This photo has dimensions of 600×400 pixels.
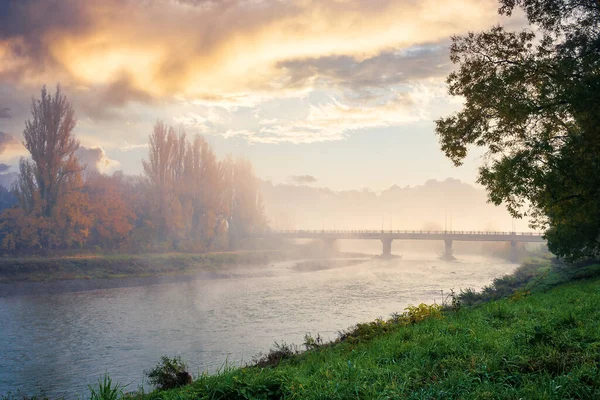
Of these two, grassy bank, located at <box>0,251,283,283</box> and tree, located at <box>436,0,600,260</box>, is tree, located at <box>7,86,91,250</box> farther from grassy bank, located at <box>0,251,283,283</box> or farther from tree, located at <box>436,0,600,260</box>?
tree, located at <box>436,0,600,260</box>

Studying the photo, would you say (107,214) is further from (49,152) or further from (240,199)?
(240,199)

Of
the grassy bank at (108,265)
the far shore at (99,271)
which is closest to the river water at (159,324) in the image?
the far shore at (99,271)

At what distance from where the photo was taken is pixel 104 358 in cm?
1930

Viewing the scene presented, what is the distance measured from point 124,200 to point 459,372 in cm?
6790

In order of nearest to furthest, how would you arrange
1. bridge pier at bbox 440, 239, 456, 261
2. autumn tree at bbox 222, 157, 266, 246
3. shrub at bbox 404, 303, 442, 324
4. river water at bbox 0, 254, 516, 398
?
shrub at bbox 404, 303, 442, 324, river water at bbox 0, 254, 516, 398, autumn tree at bbox 222, 157, 266, 246, bridge pier at bbox 440, 239, 456, 261

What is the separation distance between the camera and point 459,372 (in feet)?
20.3

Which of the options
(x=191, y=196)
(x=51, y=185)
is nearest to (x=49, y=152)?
(x=51, y=185)

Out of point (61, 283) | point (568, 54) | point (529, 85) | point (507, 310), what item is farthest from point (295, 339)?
point (61, 283)

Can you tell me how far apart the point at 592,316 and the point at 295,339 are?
46.4 ft

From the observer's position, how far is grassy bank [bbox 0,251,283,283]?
45569 mm

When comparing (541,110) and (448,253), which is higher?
(541,110)

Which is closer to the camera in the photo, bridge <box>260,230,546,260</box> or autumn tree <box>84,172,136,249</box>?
autumn tree <box>84,172,136,249</box>

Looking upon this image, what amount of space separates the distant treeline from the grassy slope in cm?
5309

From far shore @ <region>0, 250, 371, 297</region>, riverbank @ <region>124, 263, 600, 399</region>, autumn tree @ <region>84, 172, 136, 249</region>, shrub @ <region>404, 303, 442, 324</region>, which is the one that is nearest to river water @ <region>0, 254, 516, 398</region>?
far shore @ <region>0, 250, 371, 297</region>
